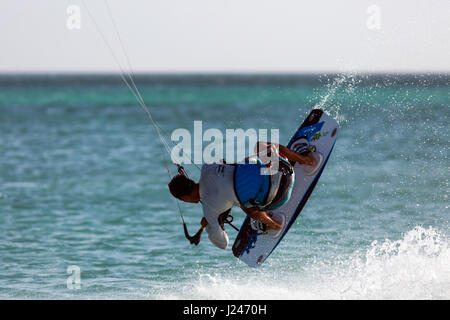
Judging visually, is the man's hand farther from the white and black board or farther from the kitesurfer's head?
the kitesurfer's head

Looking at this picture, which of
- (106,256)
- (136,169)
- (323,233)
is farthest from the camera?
(136,169)

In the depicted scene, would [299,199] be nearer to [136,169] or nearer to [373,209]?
[373,209]

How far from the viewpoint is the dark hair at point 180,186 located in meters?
6.40

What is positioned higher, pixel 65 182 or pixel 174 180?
pixel 174 180

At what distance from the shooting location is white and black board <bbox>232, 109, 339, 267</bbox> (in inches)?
314

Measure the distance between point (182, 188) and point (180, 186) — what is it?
24 mm

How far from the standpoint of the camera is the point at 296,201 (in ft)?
26.4

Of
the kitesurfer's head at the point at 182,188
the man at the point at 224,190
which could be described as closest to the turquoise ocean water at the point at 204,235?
the man at the point at 224,190

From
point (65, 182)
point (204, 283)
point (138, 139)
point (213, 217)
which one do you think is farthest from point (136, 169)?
point (213, 217)

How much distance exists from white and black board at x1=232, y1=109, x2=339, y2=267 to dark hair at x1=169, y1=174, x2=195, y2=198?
1.83 meters

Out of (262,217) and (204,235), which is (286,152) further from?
(204,235)

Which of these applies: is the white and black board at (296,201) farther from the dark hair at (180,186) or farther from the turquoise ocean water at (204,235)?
the dark hair at (180,186)
